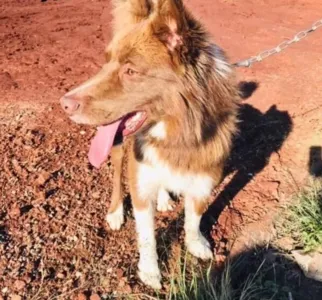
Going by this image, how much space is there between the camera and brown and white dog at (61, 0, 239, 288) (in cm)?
314

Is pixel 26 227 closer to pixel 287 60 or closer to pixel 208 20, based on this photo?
pixel 287 60

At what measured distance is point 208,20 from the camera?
902 cm

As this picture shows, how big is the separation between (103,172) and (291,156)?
77.2 inches

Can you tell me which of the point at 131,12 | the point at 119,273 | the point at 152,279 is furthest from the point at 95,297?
the point at 131,12

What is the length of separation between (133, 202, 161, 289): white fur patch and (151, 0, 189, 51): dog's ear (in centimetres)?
132

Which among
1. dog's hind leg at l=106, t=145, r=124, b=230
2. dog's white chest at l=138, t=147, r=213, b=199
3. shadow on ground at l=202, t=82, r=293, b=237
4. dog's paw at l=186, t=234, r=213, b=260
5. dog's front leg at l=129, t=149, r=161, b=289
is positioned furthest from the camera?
shadow on ground at l=202, t=82, r=293, b=237

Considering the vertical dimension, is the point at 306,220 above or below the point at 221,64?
below

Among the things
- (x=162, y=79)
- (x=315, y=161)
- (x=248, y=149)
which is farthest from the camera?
(x=248, y=149)

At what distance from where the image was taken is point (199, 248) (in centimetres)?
437

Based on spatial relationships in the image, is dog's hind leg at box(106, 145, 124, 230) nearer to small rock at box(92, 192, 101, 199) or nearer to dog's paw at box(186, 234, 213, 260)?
small rock at box(92, 192, 101, 199)

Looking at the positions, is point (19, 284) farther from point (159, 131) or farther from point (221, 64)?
point (221, 64)

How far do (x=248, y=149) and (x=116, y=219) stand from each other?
1.80 meters

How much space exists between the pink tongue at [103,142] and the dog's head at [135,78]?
12 centimetres

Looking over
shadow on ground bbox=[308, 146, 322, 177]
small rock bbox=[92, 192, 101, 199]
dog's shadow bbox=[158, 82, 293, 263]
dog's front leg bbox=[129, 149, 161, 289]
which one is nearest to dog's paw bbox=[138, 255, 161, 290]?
dog's front leg bbox=[129, 149, 161, 289]
